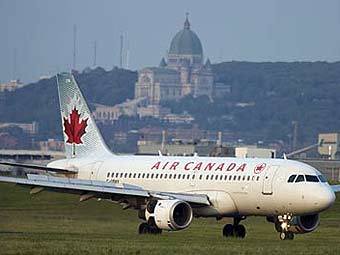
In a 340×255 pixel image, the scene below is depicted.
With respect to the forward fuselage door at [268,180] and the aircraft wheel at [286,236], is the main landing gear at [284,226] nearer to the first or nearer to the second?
the aircraft wheel at [286,236]

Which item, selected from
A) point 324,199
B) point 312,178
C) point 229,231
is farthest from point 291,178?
point 229,231

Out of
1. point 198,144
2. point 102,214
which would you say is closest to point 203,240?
point 102,214

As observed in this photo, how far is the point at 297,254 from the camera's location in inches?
1700

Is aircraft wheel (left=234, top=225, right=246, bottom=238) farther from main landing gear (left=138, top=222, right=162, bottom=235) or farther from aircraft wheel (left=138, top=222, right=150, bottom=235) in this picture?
aircraft wheel (left=138, top=222, right=150, bottom=235)

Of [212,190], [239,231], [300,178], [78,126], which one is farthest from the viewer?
[78,126]

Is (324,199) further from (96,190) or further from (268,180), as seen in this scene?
(96,190)

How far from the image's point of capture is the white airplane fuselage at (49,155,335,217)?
54375 millimetres

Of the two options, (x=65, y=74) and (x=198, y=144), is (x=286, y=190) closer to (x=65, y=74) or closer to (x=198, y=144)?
(x=65, y=74)

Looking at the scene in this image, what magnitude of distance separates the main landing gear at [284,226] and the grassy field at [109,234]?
0.35 m

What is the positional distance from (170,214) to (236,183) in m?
3.38

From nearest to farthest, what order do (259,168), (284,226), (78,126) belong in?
1. (284,226)
2. (259,168)
3. (78,126)

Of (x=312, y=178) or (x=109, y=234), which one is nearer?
(x=312, y=178)

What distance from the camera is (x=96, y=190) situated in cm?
5531

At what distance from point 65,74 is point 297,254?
24.5 metres
